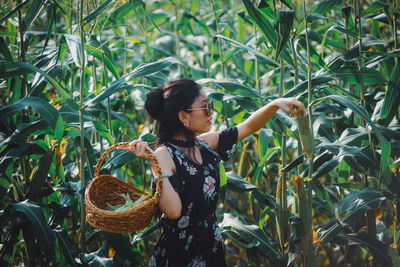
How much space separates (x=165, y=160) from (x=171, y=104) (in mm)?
257

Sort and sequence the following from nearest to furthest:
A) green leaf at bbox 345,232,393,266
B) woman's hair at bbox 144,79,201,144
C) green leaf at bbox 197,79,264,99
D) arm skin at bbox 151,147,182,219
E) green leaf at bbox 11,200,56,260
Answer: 1. arm skin at bbox 151,147,182,219
2. woman's hair at bbox 144,79,201,144
3. green leaf at bbox 11,200,56,260
4. green leaf at bbox 345,232,393,266
5. green leaf at bbox 197,79,264,99

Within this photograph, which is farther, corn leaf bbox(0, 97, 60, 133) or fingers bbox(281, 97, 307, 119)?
corn leaf bbox(0, 97, 60, 133)

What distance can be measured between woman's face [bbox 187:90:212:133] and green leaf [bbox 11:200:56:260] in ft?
2.77

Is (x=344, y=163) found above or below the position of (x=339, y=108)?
below

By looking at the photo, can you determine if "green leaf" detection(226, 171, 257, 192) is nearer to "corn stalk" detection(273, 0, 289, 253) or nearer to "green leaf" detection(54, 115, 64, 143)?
"corn stalk" detection(273, 0, 289, 253)

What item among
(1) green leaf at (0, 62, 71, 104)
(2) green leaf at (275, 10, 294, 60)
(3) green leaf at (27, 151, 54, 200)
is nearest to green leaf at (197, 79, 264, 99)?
(2) green leaf at (275, 10, 294, 60)

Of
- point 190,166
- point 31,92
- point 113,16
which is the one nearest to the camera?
point 190,166

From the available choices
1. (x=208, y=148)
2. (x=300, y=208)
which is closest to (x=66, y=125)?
(x=208, y=148)

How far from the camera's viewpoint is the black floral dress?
1808mm

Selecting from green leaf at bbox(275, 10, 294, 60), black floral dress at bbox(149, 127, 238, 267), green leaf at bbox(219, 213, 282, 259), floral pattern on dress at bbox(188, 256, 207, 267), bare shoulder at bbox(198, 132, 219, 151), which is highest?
green leaf at bbox(275, 10, 294, 60)

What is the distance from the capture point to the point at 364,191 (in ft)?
6.72

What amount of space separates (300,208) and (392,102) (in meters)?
0.69

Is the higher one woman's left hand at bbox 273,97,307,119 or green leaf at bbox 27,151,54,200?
woman's left hand at bbox 273,97,307,119

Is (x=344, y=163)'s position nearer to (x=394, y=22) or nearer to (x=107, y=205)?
(x=394, y=22)
